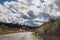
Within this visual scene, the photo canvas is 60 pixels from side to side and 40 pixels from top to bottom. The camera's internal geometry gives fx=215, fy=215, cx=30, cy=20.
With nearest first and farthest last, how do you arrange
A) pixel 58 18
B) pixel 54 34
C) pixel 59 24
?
1. pixel 54 34
2. pixel 59 24
3. pixel 58 18

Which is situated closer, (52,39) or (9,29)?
(52,39)

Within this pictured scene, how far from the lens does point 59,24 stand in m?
20.1

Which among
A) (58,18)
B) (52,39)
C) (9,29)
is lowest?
(9,29)

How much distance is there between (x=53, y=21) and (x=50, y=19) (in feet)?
4.51

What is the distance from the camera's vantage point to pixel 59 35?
17531 mm

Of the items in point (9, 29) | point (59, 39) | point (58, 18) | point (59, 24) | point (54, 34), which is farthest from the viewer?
point (9, 29)

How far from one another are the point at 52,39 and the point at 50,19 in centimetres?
509

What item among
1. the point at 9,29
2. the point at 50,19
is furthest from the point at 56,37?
the point at 9,29

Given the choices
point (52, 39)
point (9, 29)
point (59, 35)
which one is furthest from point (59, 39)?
point (9, 29)

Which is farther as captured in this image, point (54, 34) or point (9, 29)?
point (9, 29)

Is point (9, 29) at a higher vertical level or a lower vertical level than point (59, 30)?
lower

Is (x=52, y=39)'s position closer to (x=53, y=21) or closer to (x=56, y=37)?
(x=56, y=37)

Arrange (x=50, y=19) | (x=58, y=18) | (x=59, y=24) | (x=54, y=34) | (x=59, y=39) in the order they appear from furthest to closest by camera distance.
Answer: (x=50, y=19)
(x=58, y=18)
(x=59, y=24)
(x=54, y=34)
(x=59, y=39)

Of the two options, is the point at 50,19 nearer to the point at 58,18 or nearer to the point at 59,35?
the point at 58,18
